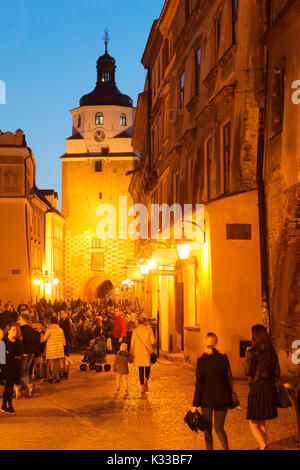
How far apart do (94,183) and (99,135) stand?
5690mm

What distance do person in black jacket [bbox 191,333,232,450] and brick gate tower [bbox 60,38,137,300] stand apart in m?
56.8

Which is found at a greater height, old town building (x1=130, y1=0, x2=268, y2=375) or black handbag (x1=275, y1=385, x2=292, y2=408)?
old town building (x1=130, y1=0, x2=268, y2=375)

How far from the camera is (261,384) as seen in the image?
8188mm

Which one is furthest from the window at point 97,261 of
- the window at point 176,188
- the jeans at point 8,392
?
the jeans at point 8,392

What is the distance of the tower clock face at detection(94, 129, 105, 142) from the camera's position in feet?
235

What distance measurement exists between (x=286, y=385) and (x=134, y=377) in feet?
31.9

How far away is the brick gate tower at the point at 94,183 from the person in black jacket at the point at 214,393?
5676 centimetres

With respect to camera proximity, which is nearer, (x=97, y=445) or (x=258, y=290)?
(x=97, y=445)

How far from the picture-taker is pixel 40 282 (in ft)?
157

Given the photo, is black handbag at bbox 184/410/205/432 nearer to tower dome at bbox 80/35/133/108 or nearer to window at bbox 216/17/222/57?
window at bbox 216/17/222/57

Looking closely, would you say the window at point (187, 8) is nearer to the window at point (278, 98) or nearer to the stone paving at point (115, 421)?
the window at point (278, 98)

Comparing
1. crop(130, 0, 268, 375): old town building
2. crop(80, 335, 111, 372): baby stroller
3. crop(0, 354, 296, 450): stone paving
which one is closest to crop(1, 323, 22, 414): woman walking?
crop(0, 354, 296, 450): stone paving
